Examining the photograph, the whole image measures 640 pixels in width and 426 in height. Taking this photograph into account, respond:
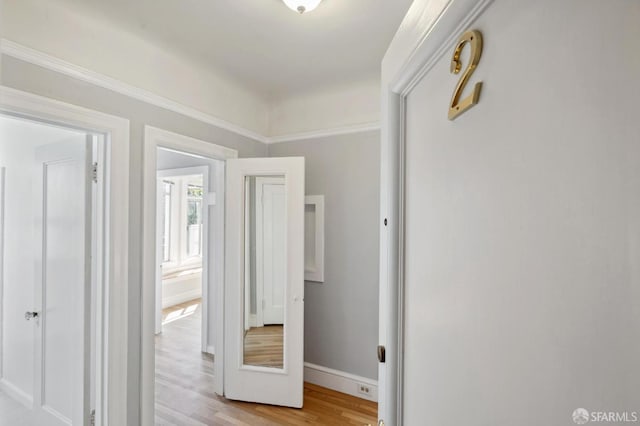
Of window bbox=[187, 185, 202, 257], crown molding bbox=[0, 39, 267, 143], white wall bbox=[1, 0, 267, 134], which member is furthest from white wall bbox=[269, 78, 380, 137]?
window bbox=[187, 185, 202, 257]

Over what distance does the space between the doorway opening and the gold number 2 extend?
177 cm

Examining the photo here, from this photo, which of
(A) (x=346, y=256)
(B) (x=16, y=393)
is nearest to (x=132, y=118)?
(A) (x=346, y=256)

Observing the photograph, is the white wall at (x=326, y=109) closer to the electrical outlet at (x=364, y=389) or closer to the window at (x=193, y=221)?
the electrical outlet at (x=364, y=389)

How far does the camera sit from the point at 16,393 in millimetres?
2162

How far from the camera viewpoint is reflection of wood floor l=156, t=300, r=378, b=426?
2.06 meters

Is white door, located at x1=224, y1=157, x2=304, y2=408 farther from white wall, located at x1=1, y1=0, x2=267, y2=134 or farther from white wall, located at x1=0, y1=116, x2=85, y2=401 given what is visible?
white wall, located at x1=0, y1=116, x2=85, y2=401

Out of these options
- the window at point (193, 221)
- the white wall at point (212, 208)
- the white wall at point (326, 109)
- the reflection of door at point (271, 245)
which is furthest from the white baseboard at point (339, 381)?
the window at point (193, 221)

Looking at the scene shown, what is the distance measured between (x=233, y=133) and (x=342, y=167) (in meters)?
0.96

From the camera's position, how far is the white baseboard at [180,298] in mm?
4727

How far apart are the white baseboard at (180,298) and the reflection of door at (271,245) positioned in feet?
10.8

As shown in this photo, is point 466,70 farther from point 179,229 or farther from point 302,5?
point 179,229

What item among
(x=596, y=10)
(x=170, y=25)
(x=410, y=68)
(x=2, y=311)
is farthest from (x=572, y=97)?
(x=2, y=311)

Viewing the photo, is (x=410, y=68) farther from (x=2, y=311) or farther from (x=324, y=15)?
(x=2, y=311)

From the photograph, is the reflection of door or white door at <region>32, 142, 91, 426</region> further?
the reflection of door
